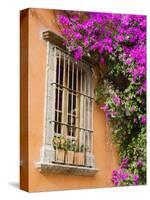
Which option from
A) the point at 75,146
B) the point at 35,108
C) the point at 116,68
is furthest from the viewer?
the point at 116,68

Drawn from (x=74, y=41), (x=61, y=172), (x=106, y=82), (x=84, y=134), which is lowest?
(x=61, y=172)

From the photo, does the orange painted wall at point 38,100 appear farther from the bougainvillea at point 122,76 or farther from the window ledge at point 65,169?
the bougainvillea at point 122,76

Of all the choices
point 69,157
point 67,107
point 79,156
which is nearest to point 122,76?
point 67,107

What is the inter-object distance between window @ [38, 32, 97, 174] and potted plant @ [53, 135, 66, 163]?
0.02 m

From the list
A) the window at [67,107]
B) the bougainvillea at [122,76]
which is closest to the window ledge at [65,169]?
the window at [67,107]

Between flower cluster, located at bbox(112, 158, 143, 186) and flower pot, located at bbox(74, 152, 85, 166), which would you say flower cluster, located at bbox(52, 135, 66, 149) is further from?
flower cluster, located at bbox(112, 158, 143, 186)


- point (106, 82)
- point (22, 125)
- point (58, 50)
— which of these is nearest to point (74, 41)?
point (58, 50)

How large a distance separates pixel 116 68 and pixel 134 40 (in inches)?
17.5

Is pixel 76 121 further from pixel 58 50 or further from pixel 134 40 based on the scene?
pixel 134 40

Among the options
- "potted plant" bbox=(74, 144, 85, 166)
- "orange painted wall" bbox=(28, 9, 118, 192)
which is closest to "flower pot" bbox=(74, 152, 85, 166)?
"potted plant" bbox=(74, 144, 85, 166)

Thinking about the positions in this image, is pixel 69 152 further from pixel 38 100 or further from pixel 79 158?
pixel 38 100

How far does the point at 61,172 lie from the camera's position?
6.52 m

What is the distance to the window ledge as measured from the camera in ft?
20.6

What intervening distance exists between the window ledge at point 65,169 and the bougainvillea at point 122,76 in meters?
0.44
